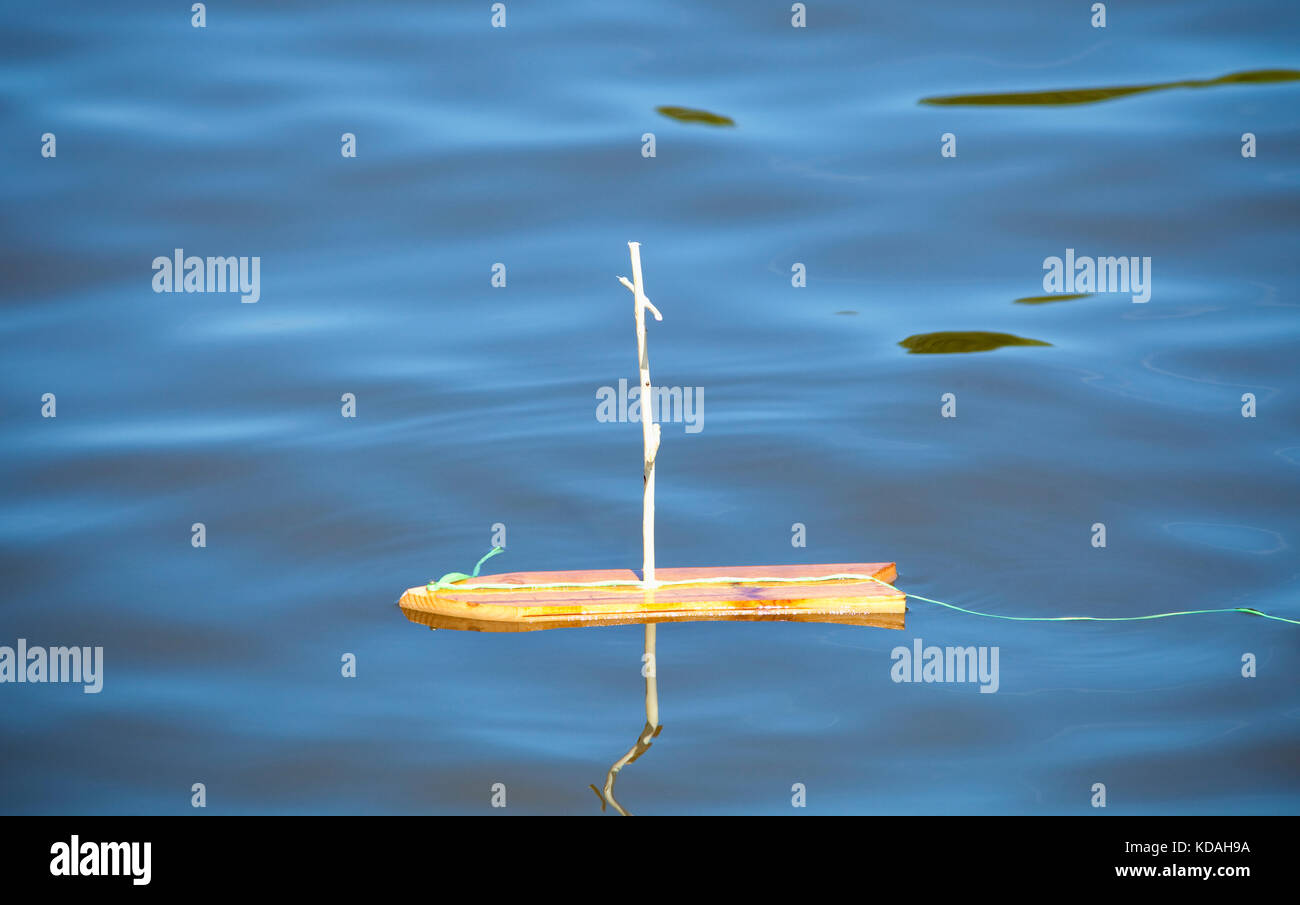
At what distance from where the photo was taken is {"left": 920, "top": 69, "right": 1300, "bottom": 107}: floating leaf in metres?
10.6

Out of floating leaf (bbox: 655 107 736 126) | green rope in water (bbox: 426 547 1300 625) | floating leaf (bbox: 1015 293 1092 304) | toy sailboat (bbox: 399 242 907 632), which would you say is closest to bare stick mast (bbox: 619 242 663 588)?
toy sailboat (bbox: 399 242 907 632)

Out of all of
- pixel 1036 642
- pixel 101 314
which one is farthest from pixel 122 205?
pixel 1036 642

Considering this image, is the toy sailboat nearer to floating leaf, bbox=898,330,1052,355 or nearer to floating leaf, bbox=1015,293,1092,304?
floating leaf, bbox=898,330,1052,355

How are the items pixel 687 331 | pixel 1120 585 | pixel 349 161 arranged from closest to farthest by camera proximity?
pixel 1120 585 < pixel 687 331 < pixel 349 161

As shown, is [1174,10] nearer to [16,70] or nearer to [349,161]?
[349,161]

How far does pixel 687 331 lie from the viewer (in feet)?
27.1

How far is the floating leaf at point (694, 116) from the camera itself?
10.6 m

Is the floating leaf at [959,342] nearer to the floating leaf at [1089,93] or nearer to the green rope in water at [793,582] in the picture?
the green rope in water at [793,582]

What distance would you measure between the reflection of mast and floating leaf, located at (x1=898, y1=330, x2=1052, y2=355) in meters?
3.11

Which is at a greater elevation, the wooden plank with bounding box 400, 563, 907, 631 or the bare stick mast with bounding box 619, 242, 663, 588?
the bare stick mast with bounding box 619, 242, 663, 588

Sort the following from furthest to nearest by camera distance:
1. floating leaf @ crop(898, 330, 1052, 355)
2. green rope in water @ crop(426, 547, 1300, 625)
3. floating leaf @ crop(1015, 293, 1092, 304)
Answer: floating leaf @ crop(1015, 293, 1092, 304), floating leaf @ crop(898, 330, 1052, 355), green rope in water @ crop(426, 547, 1300, 625)

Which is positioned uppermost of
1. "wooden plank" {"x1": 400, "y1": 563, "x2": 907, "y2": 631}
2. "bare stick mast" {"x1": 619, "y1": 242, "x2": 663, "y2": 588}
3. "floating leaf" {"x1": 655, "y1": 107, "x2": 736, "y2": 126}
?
"floating leaf" {"x1": 655, "y1": 107, "x2": 736, "y2": 126}

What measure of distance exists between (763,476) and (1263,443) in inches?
95.5

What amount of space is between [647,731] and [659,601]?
1.85ft
